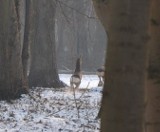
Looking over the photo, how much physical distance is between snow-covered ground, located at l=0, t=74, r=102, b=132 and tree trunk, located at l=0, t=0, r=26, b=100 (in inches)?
18.8

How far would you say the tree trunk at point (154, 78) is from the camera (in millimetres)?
3914

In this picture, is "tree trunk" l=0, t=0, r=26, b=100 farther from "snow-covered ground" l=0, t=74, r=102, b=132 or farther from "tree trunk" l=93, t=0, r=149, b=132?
"tree trunk" l=93, t=0, r=149, b=132

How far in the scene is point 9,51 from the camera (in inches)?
623

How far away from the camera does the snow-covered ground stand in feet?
38.6

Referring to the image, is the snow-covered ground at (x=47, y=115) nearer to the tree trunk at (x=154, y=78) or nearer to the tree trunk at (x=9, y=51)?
the tree trunk at (x=9, y=51)

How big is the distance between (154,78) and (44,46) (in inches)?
755

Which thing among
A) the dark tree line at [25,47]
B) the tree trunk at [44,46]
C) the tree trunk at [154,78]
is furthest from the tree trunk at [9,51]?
the tree trunk at [154,78]

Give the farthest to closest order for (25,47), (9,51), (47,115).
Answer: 1. (25,47)
2. (9,51)
3. (47,115)

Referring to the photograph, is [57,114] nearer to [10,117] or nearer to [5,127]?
[10,117]

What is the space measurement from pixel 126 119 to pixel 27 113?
10.7 m

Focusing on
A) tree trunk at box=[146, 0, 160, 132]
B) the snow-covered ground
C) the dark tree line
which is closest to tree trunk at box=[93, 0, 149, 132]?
tree trunk at box=[146, 0, 160, 132]

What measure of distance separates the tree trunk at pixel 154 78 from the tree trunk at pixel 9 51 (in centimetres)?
1195

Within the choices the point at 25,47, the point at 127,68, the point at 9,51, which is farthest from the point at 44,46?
the point at 127,68

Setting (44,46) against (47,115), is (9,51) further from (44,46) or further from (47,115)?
(44,46)
